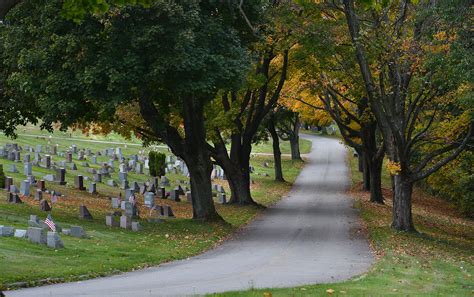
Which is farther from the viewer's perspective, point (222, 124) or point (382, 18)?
point (222, 124)

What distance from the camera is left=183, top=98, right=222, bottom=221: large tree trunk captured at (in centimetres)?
2397

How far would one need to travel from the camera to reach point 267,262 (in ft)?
54.7

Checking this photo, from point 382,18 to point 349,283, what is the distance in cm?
1193

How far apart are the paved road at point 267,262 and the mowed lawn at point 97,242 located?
492mm

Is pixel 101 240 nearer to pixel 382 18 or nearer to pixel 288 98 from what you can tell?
pixel 382 18

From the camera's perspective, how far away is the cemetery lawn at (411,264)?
12562mm

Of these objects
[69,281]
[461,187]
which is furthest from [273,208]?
[69,281]

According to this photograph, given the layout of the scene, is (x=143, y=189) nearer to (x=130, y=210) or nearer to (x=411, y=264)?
(x=130, y=210)

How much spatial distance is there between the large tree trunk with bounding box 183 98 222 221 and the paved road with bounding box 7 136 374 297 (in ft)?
5.09

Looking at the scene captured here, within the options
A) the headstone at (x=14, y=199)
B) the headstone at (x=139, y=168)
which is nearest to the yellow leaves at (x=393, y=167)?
the headstone at (x=14, y=199)

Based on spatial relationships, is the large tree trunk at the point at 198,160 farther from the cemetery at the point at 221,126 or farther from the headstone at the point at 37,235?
the headstone at the point at 37,235

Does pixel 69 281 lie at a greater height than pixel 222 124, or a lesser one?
lesser

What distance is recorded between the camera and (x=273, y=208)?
1257 inches

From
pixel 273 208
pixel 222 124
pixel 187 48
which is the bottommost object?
pixel 273 208
